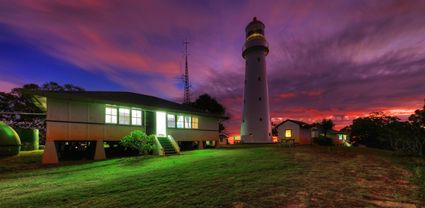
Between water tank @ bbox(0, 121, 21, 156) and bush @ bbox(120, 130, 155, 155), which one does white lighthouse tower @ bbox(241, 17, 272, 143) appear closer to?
bush @ bbox(120, 130, 155, 155)

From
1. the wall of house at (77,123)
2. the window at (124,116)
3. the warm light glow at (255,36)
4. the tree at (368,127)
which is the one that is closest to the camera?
the wall of house at (77,123)

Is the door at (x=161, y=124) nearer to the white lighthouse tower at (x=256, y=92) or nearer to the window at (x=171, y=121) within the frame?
the window at (x=171, y=121)

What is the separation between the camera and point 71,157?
49.3 feet

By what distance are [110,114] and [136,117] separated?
2031 millimetres

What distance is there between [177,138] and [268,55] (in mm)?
19629

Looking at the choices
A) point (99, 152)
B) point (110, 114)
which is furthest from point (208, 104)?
point (99, 152)

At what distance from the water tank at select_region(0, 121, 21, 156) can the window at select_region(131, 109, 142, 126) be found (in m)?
8.83

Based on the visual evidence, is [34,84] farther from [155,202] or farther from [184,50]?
[155,202]

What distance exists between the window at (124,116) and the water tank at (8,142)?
8374mm

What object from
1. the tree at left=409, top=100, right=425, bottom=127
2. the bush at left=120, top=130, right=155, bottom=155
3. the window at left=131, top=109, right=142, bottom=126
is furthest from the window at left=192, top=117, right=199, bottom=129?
the tree at left=409, top=100, right=425, bottom=127

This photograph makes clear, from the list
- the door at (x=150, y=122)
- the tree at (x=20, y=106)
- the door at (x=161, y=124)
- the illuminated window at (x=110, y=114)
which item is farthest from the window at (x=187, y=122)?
the tree at (x=20, y=106)

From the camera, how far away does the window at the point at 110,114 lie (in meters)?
15.0

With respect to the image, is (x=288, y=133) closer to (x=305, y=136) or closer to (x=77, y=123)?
(x=305, y=136)

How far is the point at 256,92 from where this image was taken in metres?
30.8
